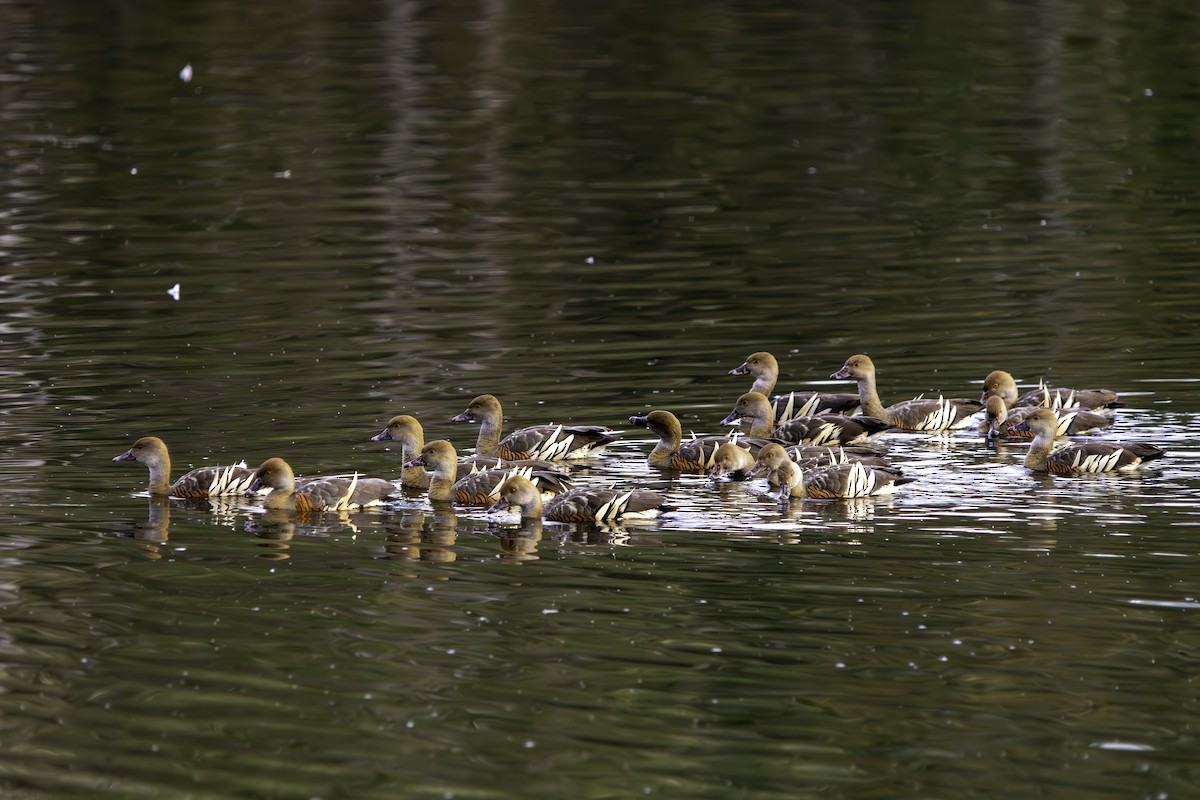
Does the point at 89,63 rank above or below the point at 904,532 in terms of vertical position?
above

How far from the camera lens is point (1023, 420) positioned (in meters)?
16.2

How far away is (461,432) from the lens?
17344mm

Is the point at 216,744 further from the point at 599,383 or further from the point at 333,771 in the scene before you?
the point at 599,383

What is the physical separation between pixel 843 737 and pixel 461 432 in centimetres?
817

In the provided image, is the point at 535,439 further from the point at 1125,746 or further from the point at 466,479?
the point at 1125,746

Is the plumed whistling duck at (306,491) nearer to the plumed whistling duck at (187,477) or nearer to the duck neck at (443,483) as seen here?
the plumed whistling duck at (187,477)

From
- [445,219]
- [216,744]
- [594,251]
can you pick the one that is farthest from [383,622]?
[445,219]

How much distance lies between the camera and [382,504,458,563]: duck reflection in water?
43.2ft

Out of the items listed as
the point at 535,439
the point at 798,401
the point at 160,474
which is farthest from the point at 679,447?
the point at 160,474

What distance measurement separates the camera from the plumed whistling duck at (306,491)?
14430 millimetres

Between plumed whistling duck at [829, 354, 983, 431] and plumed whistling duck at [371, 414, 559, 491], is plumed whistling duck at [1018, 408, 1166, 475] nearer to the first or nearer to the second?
plumed whistling duck at [829, 354, 983, 431]

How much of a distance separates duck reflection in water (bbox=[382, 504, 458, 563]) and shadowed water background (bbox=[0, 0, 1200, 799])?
6cm

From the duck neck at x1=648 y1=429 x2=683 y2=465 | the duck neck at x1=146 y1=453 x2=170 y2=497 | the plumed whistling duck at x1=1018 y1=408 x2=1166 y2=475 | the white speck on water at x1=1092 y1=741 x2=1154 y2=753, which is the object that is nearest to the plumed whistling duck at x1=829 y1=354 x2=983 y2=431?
the plumed whistling duck at x1=1018 y1=408 x2=1166 y2=475

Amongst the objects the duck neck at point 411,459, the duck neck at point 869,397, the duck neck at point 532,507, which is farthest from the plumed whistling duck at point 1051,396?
the duck neck at point 411,459
